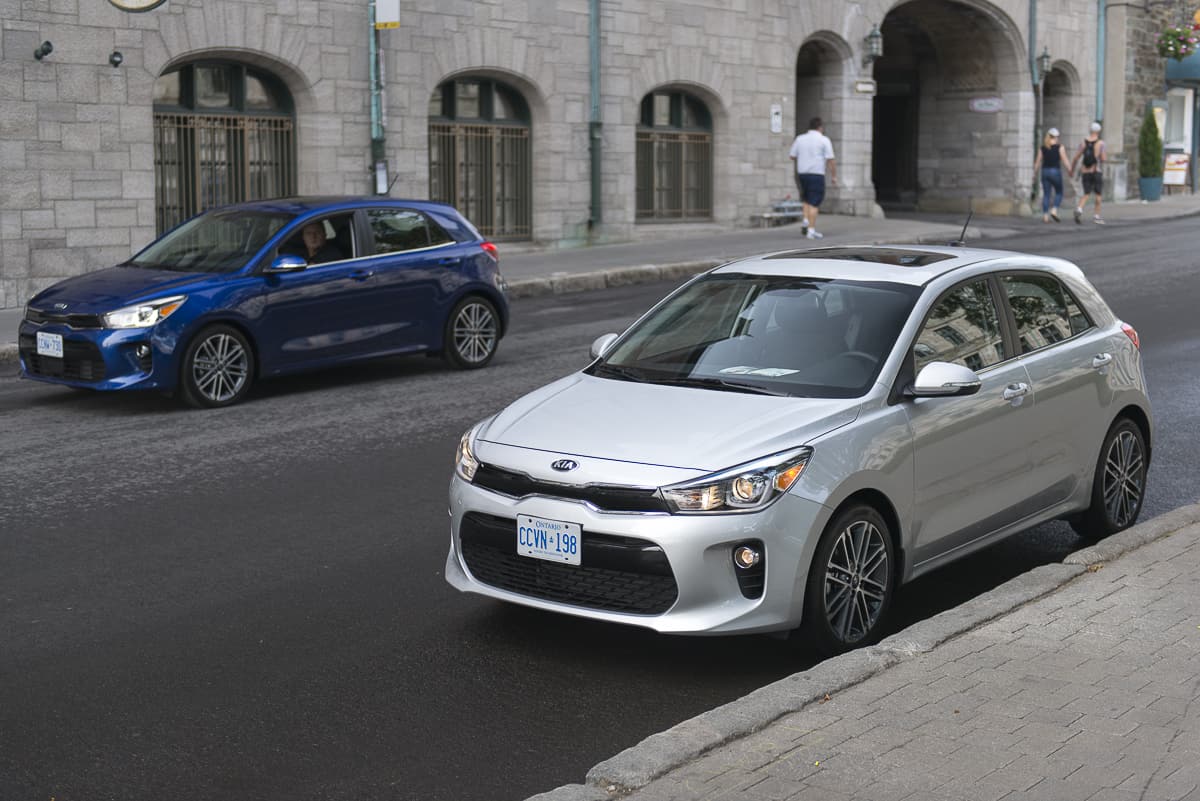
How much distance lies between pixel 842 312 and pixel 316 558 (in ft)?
8.88

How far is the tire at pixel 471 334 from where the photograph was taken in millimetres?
13531

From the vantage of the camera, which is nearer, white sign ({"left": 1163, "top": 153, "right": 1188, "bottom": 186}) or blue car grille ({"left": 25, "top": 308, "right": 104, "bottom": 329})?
blue car grille ({"left": 25, "top": 308, "right": 104, "bottom": 329})

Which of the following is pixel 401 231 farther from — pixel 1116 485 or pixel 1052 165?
pixel 1052 165

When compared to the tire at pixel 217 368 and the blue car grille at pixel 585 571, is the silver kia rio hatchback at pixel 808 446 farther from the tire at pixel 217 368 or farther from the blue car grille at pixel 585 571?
the tire at pixel 217 368

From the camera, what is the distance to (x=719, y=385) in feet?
21.5

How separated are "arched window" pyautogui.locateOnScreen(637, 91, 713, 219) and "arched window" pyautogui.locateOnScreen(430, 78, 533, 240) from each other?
2.75 meters

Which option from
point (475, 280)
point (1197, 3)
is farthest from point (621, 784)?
point (1197, 3)

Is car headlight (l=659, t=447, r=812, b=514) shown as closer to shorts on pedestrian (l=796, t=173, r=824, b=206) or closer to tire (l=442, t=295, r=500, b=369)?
tire (l=442, t=295, r=500, b=369)

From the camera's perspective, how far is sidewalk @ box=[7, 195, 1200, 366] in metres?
20.6

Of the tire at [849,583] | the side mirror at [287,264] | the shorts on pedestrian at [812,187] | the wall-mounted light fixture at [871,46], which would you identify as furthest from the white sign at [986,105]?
the tire at [849,583]

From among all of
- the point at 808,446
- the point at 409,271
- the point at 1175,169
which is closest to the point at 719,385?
the point at 808,446

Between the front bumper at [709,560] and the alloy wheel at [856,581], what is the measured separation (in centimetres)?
20

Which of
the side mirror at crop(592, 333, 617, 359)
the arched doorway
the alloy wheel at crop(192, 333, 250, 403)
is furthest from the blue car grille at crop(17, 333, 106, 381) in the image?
the arched doorway

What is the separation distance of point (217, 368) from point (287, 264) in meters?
0.97
